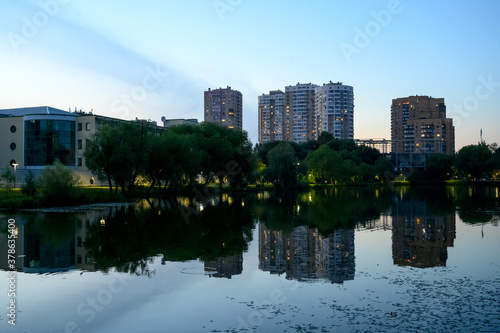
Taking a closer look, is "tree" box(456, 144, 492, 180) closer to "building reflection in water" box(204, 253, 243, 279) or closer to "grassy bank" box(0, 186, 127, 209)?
"grassy bank" box(0, 186, 127, 209)

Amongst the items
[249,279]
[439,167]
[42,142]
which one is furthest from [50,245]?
[439,167]

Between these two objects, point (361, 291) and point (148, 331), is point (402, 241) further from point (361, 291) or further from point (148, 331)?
point (148, 331)

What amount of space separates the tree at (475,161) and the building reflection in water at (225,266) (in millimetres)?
139490

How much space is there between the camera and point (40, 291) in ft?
43.1

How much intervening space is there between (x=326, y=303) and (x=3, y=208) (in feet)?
122

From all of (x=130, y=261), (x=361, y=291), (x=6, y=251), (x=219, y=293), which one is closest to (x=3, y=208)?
(x=6, y=251)

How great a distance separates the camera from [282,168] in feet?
281

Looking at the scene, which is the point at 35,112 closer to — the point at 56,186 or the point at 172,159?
the point at 172,159

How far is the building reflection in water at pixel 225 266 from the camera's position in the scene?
607 inches

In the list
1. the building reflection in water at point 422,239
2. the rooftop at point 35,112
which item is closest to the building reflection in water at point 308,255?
the building reflection in water at point 422,239

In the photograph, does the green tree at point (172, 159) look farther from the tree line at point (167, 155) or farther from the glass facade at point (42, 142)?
the glass facade at point (42, 142)

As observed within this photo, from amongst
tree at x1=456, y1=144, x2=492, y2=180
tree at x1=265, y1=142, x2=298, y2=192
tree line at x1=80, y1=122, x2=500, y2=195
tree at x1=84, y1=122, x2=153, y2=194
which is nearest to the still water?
tree at x1=84, y1=122, x2=153, y2=194

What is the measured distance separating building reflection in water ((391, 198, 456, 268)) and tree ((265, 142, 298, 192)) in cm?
5049

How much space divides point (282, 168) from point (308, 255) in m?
67.1
